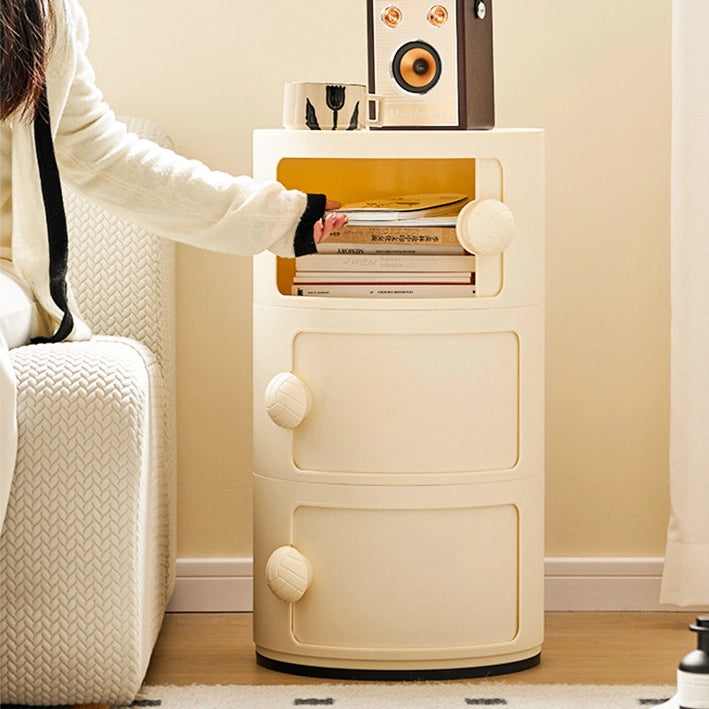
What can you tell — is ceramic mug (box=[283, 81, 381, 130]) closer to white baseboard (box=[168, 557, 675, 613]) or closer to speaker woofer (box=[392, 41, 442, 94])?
speaker woofer (box=[392, 41, 442, 94])

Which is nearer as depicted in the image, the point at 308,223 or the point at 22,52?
the point at 22,52

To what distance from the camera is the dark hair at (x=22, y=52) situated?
1.50 metres

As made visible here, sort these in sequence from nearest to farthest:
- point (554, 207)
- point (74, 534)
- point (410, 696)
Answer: point (74, 534) → point (410, 696) → point (554, 207)

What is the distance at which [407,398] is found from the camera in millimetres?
1646

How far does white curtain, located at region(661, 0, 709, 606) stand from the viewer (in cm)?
189

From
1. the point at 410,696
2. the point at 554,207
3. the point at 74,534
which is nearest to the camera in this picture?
the point at 74,534

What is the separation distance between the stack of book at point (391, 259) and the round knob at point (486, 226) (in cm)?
5

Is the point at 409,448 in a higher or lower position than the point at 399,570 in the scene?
A: higher

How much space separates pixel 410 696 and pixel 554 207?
0.85m

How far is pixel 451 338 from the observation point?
165cm

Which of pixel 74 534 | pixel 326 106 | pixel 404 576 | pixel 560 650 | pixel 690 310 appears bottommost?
pixel 560 650

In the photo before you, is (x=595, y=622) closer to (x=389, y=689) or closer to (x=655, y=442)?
(x=655, y=442)

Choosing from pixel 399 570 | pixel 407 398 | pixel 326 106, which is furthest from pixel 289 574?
pixel 326 106

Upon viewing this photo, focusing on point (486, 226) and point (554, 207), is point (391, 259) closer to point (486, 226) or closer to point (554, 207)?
point (486, 226)
